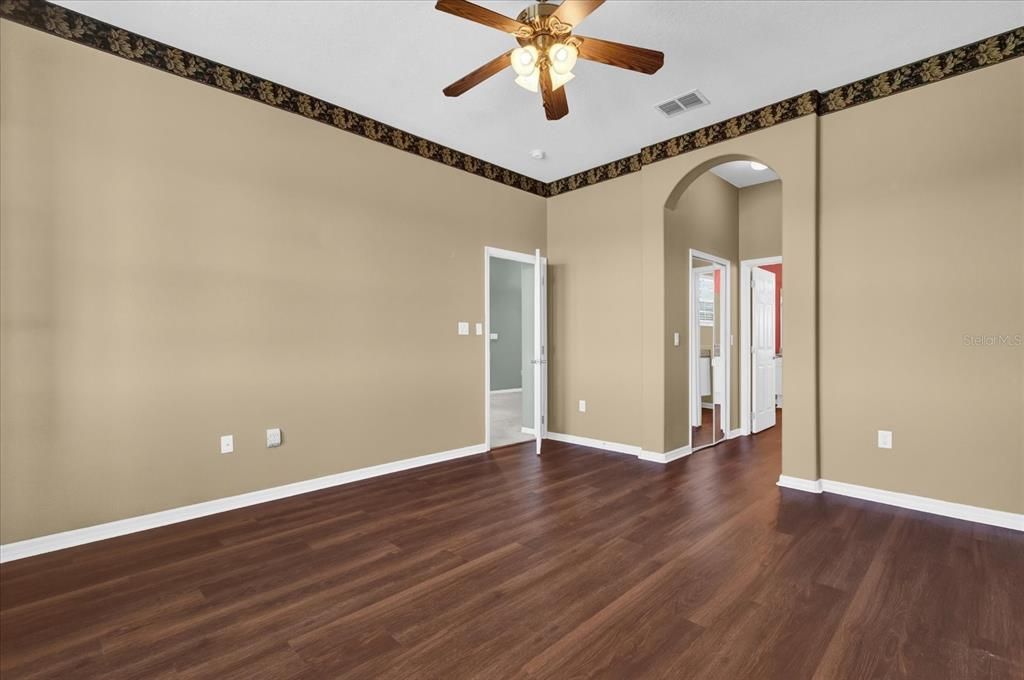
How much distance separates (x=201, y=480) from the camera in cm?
309

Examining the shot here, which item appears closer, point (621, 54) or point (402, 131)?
point (621, 54)

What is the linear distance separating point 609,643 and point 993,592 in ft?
6.18

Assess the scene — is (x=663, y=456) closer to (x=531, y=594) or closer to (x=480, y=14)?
(x=531, y=594)

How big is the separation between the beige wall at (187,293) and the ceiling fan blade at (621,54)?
2241 millimetres

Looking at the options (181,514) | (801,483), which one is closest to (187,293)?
(181,514)

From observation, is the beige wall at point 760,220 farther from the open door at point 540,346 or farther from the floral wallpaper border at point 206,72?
the floral wallpaper border at point 206,72

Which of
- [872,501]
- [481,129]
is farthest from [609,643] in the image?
[481,129]

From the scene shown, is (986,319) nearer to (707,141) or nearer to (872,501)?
(872,501)

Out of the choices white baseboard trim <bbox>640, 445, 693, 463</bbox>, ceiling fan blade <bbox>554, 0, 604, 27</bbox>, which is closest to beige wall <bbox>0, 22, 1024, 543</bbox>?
white baseboard trim <bbox>640, 445, 693, 463</bbox>

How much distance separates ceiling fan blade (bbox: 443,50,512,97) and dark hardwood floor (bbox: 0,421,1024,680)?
268 cm

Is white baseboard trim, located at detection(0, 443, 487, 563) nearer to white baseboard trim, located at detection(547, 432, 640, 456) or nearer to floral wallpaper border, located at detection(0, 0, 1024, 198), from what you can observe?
white baseboard trim, located at detection(547, 432, 640, 456)

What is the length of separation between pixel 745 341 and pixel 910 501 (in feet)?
8.55

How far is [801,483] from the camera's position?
360 cm

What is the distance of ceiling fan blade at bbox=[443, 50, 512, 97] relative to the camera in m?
2.51
